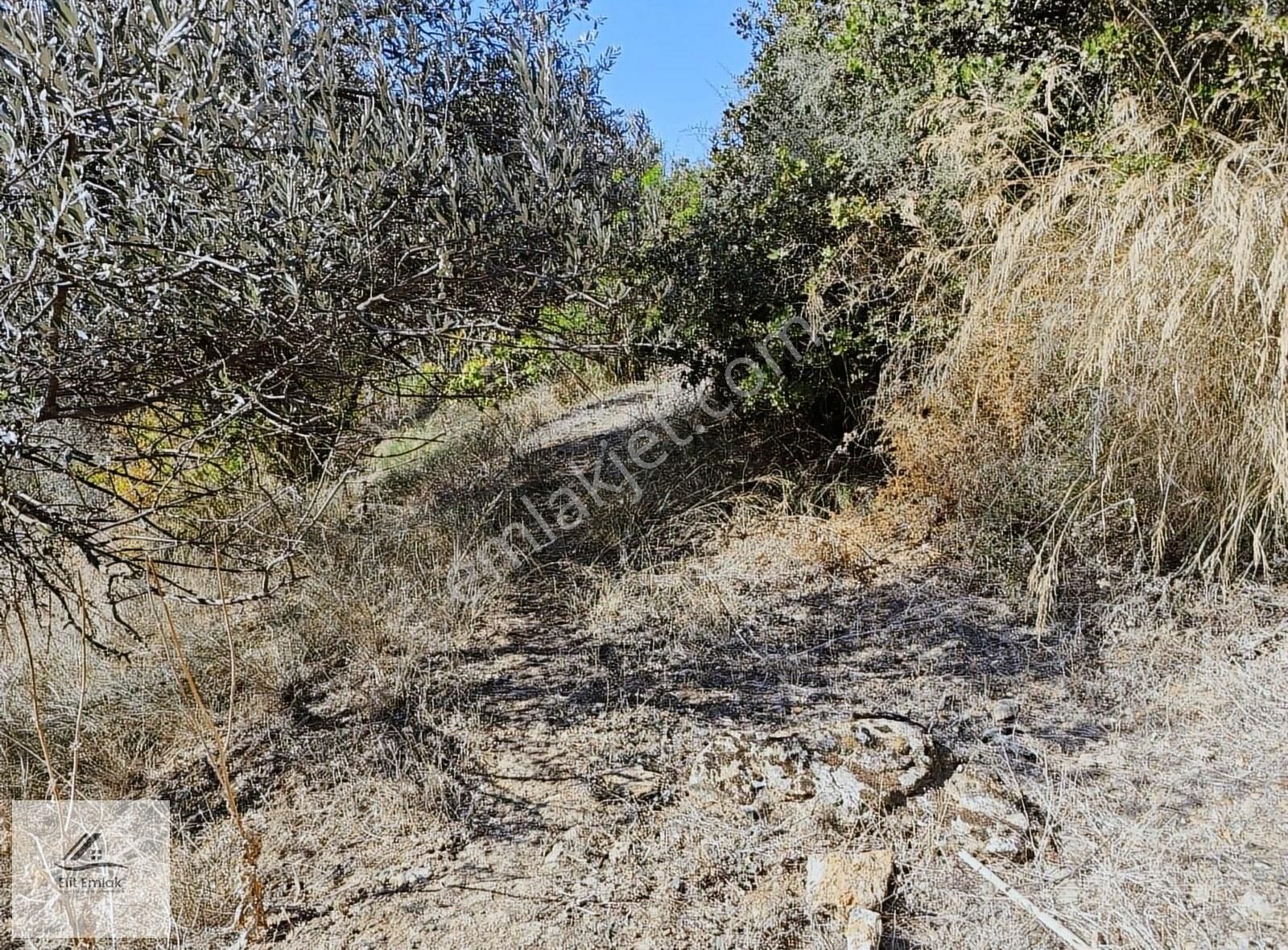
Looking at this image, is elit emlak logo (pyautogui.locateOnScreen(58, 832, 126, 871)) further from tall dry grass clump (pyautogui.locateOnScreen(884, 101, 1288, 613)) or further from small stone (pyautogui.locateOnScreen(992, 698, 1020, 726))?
tall dry grass clump (pyautogui.locateOnScreen(884, 101, 1288, 613))

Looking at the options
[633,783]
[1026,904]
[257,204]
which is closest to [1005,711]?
[1026,904]

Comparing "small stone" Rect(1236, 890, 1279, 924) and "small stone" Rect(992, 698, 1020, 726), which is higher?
"small stone" Rect(992, 698, 1020, 726)

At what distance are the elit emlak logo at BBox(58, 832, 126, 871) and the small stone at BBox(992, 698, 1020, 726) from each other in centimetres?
283

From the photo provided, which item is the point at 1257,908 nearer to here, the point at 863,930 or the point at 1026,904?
the point at 1026,904

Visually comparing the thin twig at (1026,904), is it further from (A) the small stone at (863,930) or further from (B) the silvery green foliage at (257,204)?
(B) the silvery green foliage at (257,204)

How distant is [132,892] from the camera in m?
2.27

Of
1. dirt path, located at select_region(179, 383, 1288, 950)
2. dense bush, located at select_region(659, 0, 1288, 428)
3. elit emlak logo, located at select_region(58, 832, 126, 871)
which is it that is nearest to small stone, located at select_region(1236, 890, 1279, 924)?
dirt path, located at select_region(179, 383, 1288, 950)

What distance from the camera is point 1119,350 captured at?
292 cm

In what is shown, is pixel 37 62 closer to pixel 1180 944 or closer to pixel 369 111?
pixel 369 111

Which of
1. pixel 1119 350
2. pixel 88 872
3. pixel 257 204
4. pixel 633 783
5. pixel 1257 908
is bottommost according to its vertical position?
pixel 1257 908

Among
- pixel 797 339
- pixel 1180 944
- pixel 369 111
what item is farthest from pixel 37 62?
pixel 797 339

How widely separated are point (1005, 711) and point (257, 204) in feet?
9.39

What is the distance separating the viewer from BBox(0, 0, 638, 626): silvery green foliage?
5.78 feet

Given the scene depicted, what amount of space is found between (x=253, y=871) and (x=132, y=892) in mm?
458
